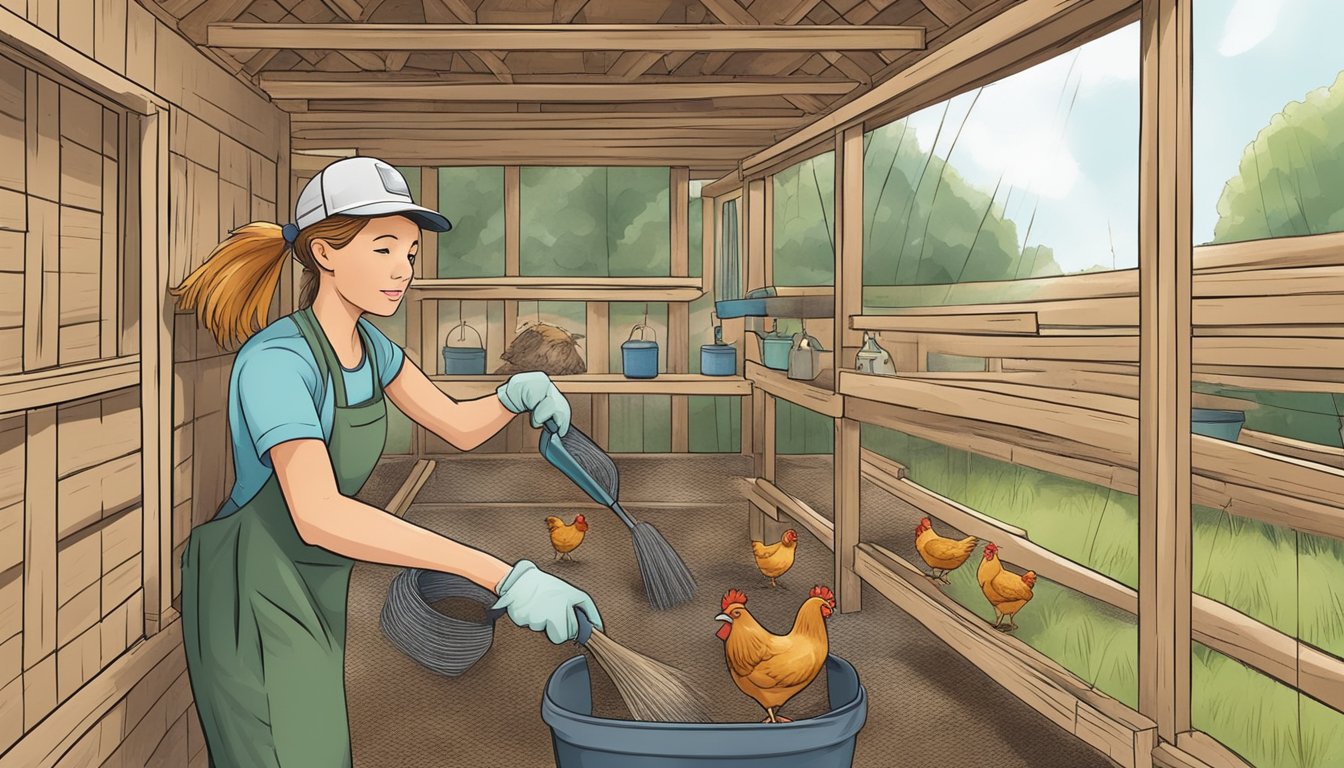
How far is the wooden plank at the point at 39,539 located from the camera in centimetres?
152

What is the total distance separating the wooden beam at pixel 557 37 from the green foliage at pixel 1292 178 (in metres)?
0.83

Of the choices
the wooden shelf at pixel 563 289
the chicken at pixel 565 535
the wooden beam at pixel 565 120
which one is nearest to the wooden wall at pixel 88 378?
the wooden beam at pixel 565 120

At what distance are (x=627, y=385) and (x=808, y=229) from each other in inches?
62.0

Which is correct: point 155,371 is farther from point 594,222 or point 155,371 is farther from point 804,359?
point 594,222

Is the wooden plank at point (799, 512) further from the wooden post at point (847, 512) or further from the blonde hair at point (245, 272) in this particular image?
the blonde hair at point (245, 272)

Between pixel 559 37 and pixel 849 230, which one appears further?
pixel 849 230

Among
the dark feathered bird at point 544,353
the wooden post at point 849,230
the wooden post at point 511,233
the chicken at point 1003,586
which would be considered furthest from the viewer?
the wooden post at point 511,233

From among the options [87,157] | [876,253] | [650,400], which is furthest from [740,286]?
[87,157]

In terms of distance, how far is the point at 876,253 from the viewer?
414 cm

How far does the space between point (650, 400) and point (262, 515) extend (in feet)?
10.7

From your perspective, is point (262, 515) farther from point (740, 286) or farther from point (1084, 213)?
point (740, 286)

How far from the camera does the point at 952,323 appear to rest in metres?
2.09

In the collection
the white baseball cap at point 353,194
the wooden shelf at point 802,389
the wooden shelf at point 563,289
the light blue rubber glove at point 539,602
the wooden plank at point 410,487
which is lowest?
the wooden plank at point 410,487

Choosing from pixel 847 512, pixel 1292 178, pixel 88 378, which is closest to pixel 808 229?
pixel 847 512
